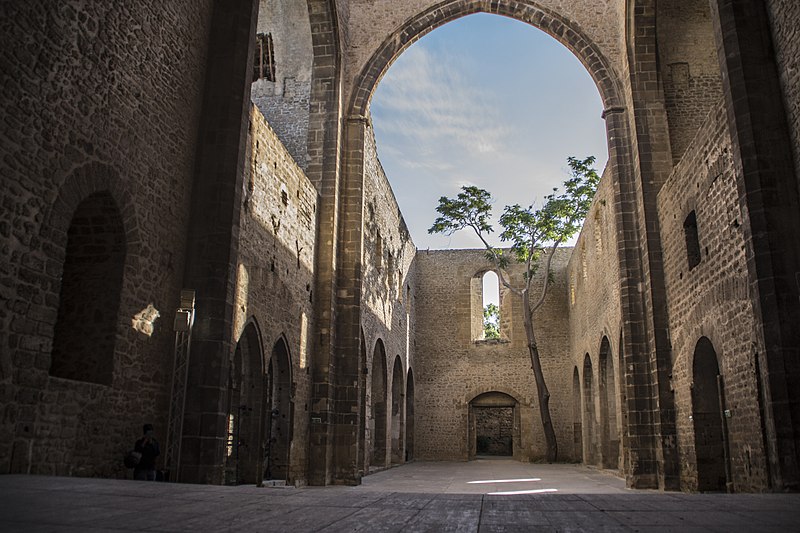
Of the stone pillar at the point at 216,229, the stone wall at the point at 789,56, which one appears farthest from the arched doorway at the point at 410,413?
the stone wall at the point at 789,56

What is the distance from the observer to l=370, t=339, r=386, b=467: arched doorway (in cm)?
1823

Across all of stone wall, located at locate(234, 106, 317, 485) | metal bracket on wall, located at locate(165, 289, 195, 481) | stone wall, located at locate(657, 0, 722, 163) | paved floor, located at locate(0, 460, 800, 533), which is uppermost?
stone wall, located at locate(657, 0, 722, 163)

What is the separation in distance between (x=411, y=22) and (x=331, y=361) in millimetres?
7768

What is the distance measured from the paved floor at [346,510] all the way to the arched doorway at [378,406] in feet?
42.7

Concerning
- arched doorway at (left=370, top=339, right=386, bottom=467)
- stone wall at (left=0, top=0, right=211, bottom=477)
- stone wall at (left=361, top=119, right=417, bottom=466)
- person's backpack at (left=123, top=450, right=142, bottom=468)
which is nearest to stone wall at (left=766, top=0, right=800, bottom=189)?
stone wall at (left=0, top=0, right=211, bottom=477)

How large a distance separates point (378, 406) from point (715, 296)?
11102 mm

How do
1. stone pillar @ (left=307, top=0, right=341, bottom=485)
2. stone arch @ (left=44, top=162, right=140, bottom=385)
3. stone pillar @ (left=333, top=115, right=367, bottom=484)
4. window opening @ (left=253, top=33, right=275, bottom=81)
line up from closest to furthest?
stone arch @ (left=44, top=162, right=140, bottom=385)
stone pillar @ (left=307, top=0, right=341, bottom=485)
stone pillar @ (left=333, top=115, right=367, bottom=484)
window opening @ (left=253, top=33, right=275, bottom=81)

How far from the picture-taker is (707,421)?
34.7 ft

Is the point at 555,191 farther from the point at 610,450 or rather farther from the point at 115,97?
the point at 115,97

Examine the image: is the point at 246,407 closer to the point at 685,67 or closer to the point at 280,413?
the point at 280,413

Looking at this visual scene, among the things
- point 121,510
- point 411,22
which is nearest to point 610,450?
point 411,22

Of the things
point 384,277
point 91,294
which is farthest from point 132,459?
point 384,277

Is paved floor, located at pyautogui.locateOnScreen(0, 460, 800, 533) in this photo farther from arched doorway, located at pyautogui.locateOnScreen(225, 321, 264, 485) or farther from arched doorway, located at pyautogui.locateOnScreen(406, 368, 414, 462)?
arched doorway, located at pyautogui.locateOnScreen(406, 368, 414, 462)

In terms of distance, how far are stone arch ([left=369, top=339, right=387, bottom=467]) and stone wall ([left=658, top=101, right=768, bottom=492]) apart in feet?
28.2
